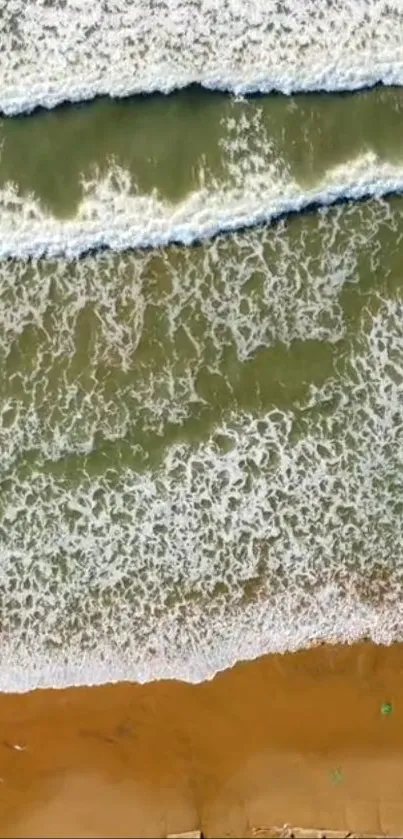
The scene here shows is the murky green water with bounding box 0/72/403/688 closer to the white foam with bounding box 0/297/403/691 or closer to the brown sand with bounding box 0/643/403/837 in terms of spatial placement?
Result: the white foam with bounding box 0/297/403/691

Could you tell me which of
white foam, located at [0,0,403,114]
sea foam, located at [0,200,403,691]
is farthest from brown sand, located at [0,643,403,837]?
white foam, located at [0,0,403,114]

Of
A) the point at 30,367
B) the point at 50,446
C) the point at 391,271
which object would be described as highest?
the point at 391,271

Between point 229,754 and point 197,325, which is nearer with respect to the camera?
point 229,754

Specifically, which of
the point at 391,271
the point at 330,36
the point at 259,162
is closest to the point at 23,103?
the point at 259,162

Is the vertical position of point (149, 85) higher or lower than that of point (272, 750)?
higher

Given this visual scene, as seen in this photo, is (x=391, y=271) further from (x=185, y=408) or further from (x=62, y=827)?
(x=62, y=827)

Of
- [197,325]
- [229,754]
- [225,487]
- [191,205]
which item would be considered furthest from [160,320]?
[229,754]

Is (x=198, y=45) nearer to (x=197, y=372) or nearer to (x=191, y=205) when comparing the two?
(x=191, y=205)

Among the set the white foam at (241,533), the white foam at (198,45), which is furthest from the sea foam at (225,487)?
the white foam at (198,45)

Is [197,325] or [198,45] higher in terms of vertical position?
[198,45]
